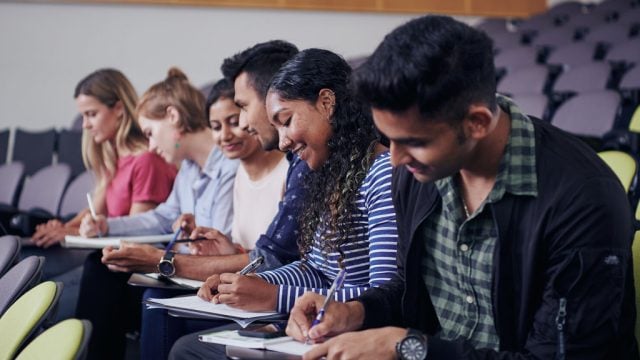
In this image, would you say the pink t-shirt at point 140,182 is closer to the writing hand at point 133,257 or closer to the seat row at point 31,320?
the writing hand at point 133,257

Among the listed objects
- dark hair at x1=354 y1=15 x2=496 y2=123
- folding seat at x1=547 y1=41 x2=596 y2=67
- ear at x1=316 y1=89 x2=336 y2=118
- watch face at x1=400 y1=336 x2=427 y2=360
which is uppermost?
dark hair at x1=354 y1=15 x2=496 y2=123

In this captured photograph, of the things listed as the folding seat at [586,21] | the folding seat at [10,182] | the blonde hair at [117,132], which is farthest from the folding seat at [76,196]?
the folding seat at [586,21]

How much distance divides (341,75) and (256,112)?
1.32 feet

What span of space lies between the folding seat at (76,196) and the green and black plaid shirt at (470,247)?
3.12 meters

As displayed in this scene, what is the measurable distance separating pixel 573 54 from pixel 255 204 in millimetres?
3982

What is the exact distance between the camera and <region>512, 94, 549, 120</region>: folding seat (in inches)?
166

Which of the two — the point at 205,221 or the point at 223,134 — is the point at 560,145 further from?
the point at 205,221

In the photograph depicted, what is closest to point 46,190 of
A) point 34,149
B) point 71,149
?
point 71,149

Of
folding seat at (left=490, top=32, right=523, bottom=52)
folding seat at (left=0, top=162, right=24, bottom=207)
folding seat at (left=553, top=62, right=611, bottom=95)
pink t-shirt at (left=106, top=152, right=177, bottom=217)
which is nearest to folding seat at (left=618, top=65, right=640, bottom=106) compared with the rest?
folding seat at (left=553, top=62, right=611, bottom=95)

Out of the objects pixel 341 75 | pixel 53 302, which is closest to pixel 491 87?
pixel 341 75

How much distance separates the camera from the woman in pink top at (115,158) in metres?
3.33

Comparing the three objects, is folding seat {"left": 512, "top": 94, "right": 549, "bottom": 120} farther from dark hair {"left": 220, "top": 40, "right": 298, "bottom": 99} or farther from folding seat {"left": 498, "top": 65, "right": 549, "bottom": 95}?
dark hair {"left": 220, "top": 40, "right": 298, "bottom": 99}

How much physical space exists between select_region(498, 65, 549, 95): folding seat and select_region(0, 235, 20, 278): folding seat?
360 cm

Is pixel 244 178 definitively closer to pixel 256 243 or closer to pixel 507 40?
pixel 256 243
